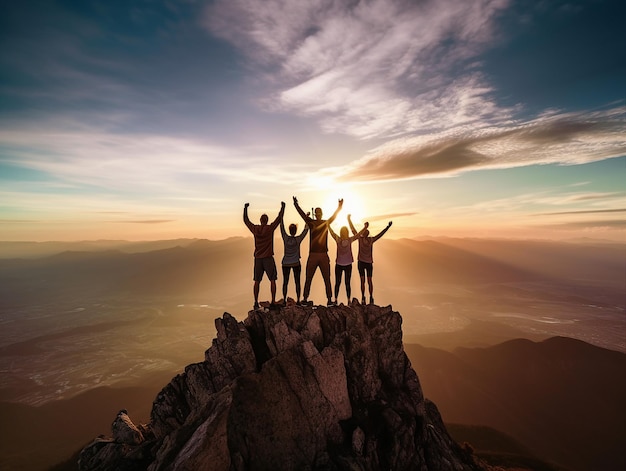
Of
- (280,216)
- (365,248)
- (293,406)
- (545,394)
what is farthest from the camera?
(545,394)

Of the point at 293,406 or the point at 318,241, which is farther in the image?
the point at 318,241

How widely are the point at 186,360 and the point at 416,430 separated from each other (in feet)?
614

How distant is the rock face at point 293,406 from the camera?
1493cm

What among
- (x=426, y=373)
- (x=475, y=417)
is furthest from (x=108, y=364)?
(x=475, y=417)

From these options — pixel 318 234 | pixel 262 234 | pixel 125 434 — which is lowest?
pixel 125 434

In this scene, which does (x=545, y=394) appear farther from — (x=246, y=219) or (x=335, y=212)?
(x=246, y=219)

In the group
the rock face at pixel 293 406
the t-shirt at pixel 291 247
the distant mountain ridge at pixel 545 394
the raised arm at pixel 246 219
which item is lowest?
the distant mountain ridge at pixel 545 394

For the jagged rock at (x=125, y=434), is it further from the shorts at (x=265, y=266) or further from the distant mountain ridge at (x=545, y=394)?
the distant mountain ridge at (x=545, y=394)

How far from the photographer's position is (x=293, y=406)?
1684 centimetres

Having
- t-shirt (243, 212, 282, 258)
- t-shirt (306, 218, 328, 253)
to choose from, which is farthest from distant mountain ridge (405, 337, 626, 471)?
t-shirt (243, 212, 282, 258)

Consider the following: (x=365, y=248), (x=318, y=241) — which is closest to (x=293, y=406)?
(x=318, y=241)

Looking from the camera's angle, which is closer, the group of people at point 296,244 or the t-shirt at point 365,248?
the group of people at point 296,244

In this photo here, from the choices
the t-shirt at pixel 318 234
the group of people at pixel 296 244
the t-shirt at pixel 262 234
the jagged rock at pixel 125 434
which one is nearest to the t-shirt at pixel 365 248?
the group of people at pixel 296 244

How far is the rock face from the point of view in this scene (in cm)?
1493
